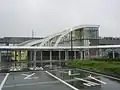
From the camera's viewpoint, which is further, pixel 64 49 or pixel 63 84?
pixel 64 49

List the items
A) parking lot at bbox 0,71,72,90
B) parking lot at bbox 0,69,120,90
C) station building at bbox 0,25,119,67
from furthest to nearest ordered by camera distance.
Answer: station building at bbox 0,25,119,67, parking lot at bbox 0,71,72,90, parking lot at bbox 0,69,120,90

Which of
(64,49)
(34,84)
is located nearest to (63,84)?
(34,84)

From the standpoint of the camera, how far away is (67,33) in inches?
2734

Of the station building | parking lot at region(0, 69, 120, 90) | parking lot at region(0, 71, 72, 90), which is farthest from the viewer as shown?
the station building

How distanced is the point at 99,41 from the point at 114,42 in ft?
33.0

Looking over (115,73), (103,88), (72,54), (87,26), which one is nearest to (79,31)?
(87,26)

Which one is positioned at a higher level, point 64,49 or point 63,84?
point 64,49

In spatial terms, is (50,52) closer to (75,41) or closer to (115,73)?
(75,41)

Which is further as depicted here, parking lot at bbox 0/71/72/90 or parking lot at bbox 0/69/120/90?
parking lot at bbox 0/71/72/90

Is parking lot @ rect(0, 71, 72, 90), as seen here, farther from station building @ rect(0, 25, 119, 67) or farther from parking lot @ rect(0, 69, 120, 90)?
station building @ rect(0, 25, 119, 67)

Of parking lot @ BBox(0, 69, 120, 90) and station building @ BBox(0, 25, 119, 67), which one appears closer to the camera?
parking lot @ BBox(0, 69, 120, 90)

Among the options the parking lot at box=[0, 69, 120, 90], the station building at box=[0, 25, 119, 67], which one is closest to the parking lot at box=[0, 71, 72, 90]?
the parking lot at box=[0, 69, 120, 90]

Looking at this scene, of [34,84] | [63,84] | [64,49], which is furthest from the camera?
[64,49]

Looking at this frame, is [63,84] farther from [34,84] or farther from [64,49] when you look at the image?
[64,49]
